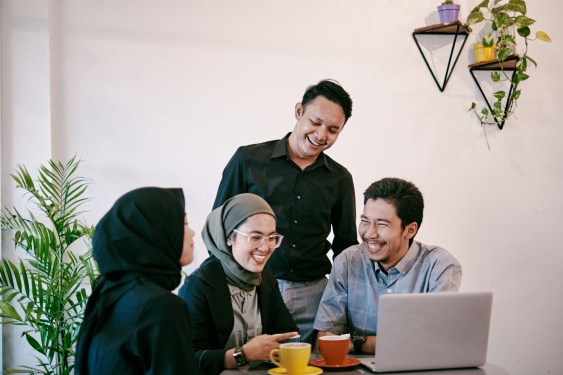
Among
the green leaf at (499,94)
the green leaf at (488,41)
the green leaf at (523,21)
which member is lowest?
the green leaf at (499,94)

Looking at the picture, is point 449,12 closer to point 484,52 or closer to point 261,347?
point 484,52

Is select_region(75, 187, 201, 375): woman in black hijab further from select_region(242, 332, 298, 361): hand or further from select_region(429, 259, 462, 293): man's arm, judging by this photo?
select_region(429, 259, 462, 293): man's arm

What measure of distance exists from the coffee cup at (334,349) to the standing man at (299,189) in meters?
0.88

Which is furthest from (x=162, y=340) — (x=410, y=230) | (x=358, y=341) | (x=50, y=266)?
(x=50, y=266)

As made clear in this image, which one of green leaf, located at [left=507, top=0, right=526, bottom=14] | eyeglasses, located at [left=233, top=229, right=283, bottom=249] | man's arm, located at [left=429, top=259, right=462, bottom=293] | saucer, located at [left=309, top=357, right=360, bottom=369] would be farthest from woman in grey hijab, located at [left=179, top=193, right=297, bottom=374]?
green leaf, located at [left=507, top=0, right=526, bottom=14]

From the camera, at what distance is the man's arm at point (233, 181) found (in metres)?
3.12

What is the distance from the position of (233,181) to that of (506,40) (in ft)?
6.64

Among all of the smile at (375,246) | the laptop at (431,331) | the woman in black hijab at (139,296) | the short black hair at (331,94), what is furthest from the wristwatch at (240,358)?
the short black hair at (331,94)

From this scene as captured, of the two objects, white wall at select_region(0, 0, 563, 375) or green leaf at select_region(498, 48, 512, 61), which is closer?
white wall at select_region(0, 0, 563, 375)

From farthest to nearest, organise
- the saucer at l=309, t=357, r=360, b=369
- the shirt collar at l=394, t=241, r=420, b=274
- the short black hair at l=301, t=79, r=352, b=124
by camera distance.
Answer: the short black hair at l=301, t=79, r=352, b=124 → the shirt collar at l=394, t=241, r=420, b=274 → the saucer at l=309, t=357, r=360, b=369

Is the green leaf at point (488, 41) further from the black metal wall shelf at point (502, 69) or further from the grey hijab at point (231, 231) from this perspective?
the grey hijab at point (231, 231)

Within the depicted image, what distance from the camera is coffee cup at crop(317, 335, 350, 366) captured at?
2172 millimetres

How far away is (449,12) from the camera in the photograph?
4129 millimetres

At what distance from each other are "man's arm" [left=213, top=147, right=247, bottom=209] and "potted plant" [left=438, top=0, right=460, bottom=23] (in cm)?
168
